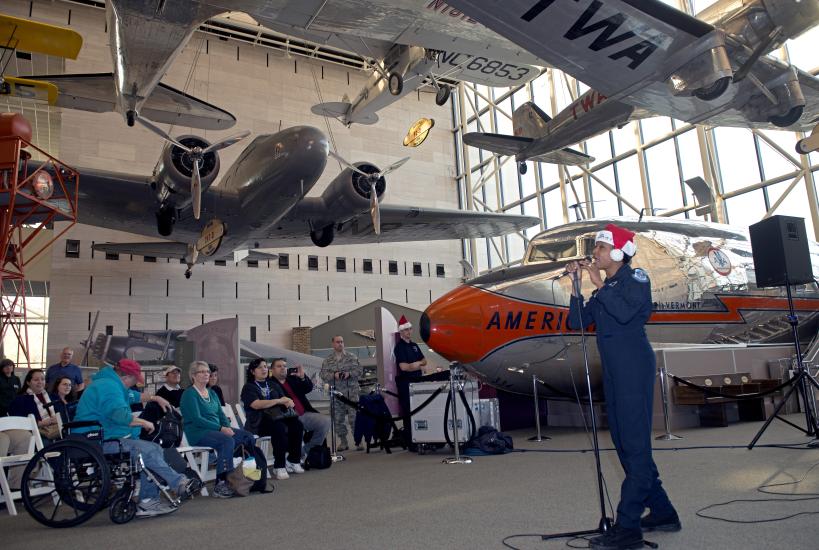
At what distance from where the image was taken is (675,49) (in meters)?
6.52

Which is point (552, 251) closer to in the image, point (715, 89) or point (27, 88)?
point (715, 89)

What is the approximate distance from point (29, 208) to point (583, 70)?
9.96 metres

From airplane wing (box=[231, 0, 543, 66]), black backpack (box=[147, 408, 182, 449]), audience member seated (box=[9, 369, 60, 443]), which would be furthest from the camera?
airplane wing (box=[231, 0, 543, 66])

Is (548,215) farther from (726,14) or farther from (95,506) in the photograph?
(95,506)

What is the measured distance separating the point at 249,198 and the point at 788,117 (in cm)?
939

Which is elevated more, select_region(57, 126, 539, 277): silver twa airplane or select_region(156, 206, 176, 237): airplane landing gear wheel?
select_region(57, 126, 539, 277): silver twa airplane

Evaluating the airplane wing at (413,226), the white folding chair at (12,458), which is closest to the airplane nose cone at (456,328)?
the white folding chair at (12,458)

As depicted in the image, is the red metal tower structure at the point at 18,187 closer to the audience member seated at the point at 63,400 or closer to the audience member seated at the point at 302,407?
the audience member seated at the point at 63,400

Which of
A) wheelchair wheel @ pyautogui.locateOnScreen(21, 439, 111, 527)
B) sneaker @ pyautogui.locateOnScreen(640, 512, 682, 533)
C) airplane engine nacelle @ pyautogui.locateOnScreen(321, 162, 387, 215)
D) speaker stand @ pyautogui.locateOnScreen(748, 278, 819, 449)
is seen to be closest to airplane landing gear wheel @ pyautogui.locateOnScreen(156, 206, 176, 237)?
airplane engine nacelle @ pyautogui.locateOnScreen(321, 162, 387, 215)

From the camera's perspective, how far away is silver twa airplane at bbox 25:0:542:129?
9109 mm

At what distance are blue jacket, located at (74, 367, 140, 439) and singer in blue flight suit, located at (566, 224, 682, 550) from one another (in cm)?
344

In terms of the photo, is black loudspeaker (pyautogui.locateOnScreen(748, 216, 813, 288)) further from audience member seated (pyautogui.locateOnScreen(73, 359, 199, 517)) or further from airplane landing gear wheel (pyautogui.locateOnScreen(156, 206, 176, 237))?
airplane landing gear wheel (pyautogui.locateOnScreen(156, 206, 176, 237))

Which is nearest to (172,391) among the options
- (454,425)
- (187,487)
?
(187,487)

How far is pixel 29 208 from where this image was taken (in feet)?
35.5
